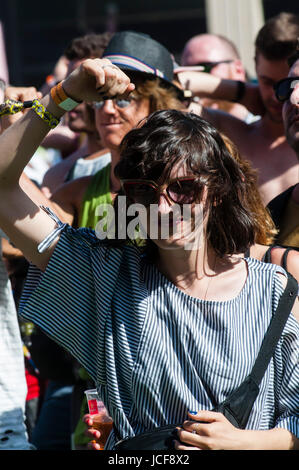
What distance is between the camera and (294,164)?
3.49 m

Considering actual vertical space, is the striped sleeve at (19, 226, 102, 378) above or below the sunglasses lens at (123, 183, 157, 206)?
below

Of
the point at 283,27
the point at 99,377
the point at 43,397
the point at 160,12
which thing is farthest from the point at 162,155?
the point at 160,12

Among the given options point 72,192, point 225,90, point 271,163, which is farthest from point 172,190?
point 225,90

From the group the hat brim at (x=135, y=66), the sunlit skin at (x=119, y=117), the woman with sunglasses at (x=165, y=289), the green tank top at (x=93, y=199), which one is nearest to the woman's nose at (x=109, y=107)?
the sunlit skin at (x=119, y=117)

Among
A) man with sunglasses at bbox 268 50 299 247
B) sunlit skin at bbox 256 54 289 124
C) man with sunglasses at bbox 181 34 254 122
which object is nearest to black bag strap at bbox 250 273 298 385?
man with sunglasses at bbox 268 50 299 247

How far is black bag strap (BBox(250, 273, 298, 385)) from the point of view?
6.52 ft

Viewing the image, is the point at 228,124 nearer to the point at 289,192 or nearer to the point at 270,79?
the point at 270,79

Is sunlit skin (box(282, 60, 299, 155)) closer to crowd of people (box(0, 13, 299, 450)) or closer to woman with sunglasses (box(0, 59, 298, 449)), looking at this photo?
crowd of people (box(0, 13, 299, 450))

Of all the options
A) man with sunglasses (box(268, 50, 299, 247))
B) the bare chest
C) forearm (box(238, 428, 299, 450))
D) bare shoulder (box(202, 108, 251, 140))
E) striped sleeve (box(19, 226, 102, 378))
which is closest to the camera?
forearm (box(238, 428, 299, 450))

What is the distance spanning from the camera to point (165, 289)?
6.94 feet

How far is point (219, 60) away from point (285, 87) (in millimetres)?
2251

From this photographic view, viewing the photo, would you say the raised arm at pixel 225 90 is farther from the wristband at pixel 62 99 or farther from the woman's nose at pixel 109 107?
the wristband at pixel 62 99

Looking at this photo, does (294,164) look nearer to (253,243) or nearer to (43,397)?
(253,243)

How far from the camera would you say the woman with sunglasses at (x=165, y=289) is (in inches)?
79.0
